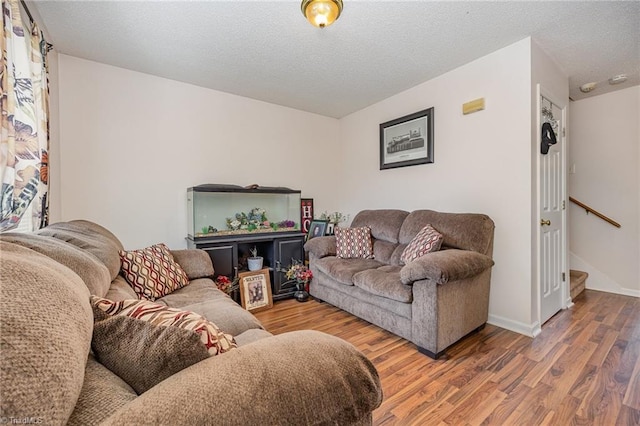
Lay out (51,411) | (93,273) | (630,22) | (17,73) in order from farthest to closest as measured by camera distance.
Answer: (630,22) → (17,73) → (93,273) → (51,411)

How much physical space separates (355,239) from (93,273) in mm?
2325

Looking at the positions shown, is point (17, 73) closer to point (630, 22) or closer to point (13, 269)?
point (13, 269)

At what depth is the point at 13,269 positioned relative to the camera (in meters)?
0.49

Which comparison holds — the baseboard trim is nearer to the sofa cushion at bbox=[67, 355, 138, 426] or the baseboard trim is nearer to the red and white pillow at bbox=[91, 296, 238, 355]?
the red and white pillow at bbox=[91, 296, 238, 355]

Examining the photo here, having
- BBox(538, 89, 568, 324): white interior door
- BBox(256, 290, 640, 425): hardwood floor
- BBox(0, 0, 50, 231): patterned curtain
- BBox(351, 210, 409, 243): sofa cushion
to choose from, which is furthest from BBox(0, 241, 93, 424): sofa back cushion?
BBox(538, 89, 568, 324): white interior door

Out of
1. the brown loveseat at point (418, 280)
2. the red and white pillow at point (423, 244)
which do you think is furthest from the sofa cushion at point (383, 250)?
the red and white pillow at point (423, 244)

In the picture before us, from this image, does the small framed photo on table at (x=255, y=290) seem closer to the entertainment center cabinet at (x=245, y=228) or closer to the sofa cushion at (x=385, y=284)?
the entertainment center cabinet at (x=245, y=228)

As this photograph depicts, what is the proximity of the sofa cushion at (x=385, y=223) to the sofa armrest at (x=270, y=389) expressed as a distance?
2286 millimetres

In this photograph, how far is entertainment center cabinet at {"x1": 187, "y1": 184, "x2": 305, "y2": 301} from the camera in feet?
9.21

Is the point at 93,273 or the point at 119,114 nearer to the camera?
the point at 93,273

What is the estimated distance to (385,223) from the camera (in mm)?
3002

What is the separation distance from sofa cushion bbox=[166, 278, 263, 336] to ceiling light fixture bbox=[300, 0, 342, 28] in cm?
187

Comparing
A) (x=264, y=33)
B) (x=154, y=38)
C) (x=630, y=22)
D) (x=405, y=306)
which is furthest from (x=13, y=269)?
(x=630, y=22)

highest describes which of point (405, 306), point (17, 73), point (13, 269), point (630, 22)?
point (630, 22)
